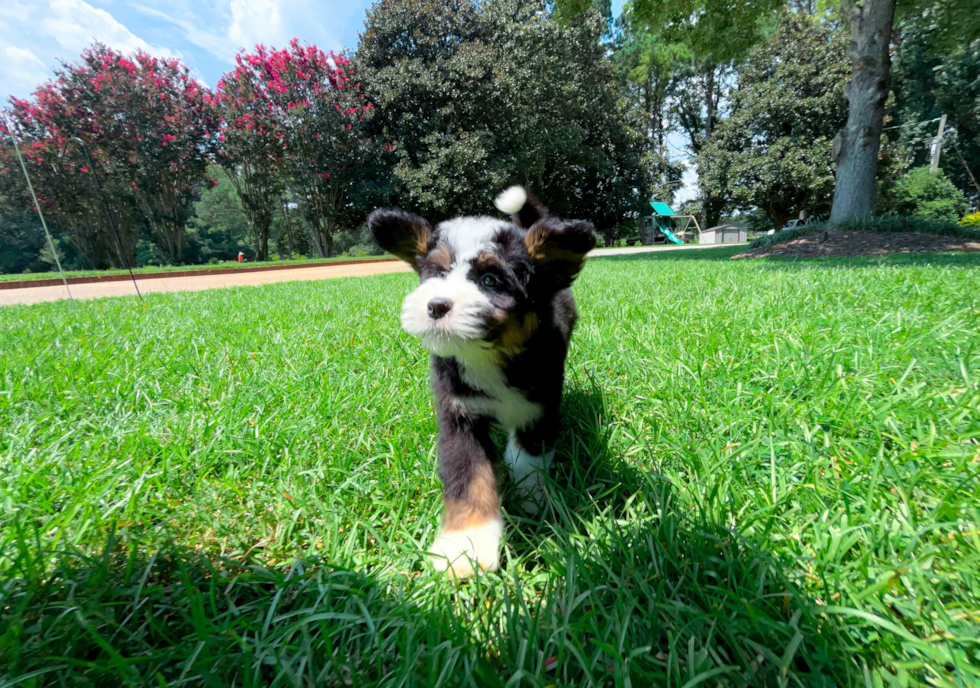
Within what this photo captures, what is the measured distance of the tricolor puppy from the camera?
166cm

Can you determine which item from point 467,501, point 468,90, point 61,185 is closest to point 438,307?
point 467,501

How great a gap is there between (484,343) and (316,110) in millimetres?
25235

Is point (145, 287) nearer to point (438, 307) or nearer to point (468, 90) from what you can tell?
point (438, 307)

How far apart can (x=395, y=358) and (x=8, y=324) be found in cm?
519

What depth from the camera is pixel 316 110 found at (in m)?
22.2

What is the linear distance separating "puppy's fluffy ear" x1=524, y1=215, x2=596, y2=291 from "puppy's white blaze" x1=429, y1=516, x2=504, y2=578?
1.11 metres

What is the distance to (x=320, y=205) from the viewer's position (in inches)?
1032

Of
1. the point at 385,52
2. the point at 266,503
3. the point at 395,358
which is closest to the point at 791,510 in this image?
the point at 266,503

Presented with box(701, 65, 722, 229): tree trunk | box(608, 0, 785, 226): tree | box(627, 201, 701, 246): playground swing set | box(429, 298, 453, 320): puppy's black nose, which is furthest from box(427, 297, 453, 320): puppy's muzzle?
box(627, 201, 701, 246): playground swing set

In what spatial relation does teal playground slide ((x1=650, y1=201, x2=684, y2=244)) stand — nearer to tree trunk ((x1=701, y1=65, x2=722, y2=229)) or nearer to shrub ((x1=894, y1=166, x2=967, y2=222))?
tree trunk ((x1=701, y1=65, x2=722, y2=229))

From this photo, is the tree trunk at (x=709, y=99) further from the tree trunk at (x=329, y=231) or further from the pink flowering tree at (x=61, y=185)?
the pink flowering tree at (x=61, y=185)

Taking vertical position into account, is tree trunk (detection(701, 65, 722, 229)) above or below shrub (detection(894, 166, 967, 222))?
above

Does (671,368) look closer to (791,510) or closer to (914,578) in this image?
(791,510)

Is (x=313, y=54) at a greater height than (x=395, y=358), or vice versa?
(x=313, y=54)
